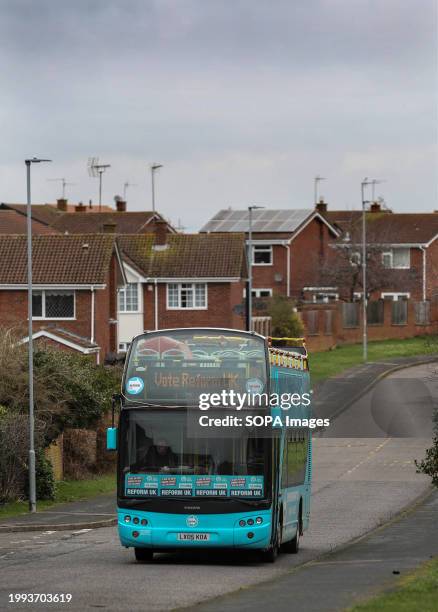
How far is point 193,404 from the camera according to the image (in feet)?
64.1

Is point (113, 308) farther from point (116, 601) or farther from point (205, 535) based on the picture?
point (116, 601)

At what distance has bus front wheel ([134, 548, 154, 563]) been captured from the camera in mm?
20812

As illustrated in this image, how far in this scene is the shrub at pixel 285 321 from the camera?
70.2 meters

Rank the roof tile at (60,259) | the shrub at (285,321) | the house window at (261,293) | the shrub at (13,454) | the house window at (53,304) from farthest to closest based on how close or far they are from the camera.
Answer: the house window at (261,293) < the shrub at (285,321) < the house window at (53,304) < the roof tile at (60,259) < the shrub at (13,454)

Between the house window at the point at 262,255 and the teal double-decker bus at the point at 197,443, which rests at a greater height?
the house window at the point at 262,255

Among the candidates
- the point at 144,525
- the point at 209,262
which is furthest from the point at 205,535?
the point at 209,262

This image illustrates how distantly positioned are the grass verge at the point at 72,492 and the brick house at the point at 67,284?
1750 cm

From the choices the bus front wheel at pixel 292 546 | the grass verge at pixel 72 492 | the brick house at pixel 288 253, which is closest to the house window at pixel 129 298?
the brick house at pixel 288 253

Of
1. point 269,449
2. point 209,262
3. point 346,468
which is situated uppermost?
point 209,262

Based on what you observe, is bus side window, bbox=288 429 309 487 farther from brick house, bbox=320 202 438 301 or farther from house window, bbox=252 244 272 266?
house window, bbox=252 244 272 266

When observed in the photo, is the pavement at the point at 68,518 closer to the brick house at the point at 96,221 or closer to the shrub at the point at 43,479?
the shrub at the point at 43,479

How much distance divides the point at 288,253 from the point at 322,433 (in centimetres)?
3983

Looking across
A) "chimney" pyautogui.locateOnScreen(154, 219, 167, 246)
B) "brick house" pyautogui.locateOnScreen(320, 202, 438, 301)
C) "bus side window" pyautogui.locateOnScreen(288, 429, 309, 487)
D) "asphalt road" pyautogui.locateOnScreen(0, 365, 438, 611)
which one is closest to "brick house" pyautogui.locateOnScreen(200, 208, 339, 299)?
"brick house" pyautogui.locateOnScreen(320, 202, 438, 301)

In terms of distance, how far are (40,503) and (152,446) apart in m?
13.4
